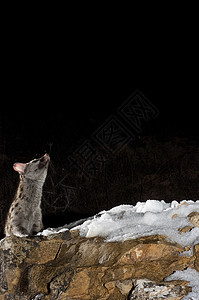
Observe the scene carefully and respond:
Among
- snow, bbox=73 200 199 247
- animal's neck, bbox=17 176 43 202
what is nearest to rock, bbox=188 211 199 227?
snow, bbox=73 200 199 247

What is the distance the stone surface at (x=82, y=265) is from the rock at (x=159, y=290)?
0.09 ft

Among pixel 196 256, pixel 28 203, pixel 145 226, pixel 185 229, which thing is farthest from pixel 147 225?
pixel 28 203

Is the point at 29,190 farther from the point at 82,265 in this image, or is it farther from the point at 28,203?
the point at 82,265

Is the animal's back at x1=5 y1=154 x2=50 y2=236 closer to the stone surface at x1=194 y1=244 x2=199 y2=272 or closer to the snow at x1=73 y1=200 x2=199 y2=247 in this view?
the snow at x1=73 y1=200 x2=199 y2=247

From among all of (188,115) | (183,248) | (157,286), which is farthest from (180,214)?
(188,115)

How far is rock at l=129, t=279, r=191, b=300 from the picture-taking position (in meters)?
2.14

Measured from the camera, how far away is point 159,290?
2.19m

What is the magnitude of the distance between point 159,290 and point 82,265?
59 cm

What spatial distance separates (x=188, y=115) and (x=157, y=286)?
9.77 metres

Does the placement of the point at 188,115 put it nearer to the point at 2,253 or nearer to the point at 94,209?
the point at 94,209

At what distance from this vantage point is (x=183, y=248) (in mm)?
2463

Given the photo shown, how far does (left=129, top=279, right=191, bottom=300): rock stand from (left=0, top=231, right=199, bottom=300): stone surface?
1.0 inches

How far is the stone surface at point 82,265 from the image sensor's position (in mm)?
2395

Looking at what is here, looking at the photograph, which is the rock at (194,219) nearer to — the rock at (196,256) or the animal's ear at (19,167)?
the rock at (196,256)
